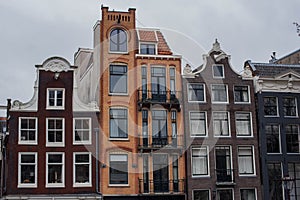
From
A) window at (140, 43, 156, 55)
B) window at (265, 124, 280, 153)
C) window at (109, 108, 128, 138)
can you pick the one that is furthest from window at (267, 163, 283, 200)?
window at (140, 43, 156, 55)

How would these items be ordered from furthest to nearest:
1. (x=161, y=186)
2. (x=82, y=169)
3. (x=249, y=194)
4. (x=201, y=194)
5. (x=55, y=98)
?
(x=249, y=194) → (x=201, y=194) → (x=161, y=186) → (x=55, y=98) → (x=82, y=169)

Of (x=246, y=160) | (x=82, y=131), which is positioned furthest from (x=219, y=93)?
(x=82, y=131)

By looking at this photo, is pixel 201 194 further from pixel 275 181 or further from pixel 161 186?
pixel 275 181

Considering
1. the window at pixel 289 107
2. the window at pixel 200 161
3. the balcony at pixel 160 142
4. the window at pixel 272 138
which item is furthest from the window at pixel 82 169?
the window at pixel 289 107

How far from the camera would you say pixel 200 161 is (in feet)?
115

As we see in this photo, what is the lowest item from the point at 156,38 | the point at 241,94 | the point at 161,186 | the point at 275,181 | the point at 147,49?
the point at 161,186

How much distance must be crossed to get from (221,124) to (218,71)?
382 cm

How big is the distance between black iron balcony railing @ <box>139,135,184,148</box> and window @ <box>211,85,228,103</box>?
384cm

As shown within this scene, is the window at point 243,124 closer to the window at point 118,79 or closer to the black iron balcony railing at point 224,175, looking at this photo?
the black iron balcony railing at point 224,175

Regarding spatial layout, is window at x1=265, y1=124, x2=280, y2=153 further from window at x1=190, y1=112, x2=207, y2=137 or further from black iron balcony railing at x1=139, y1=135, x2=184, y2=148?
black iron balcony railing at x1=139, y1=135, x2=184, y2=148

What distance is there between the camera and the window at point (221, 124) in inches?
1400

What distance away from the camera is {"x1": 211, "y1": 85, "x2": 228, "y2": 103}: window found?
3616 cm

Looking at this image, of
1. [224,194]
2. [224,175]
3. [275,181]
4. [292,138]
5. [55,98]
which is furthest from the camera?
[292,138]

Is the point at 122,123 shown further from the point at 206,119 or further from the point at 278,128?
the point at 278,128
